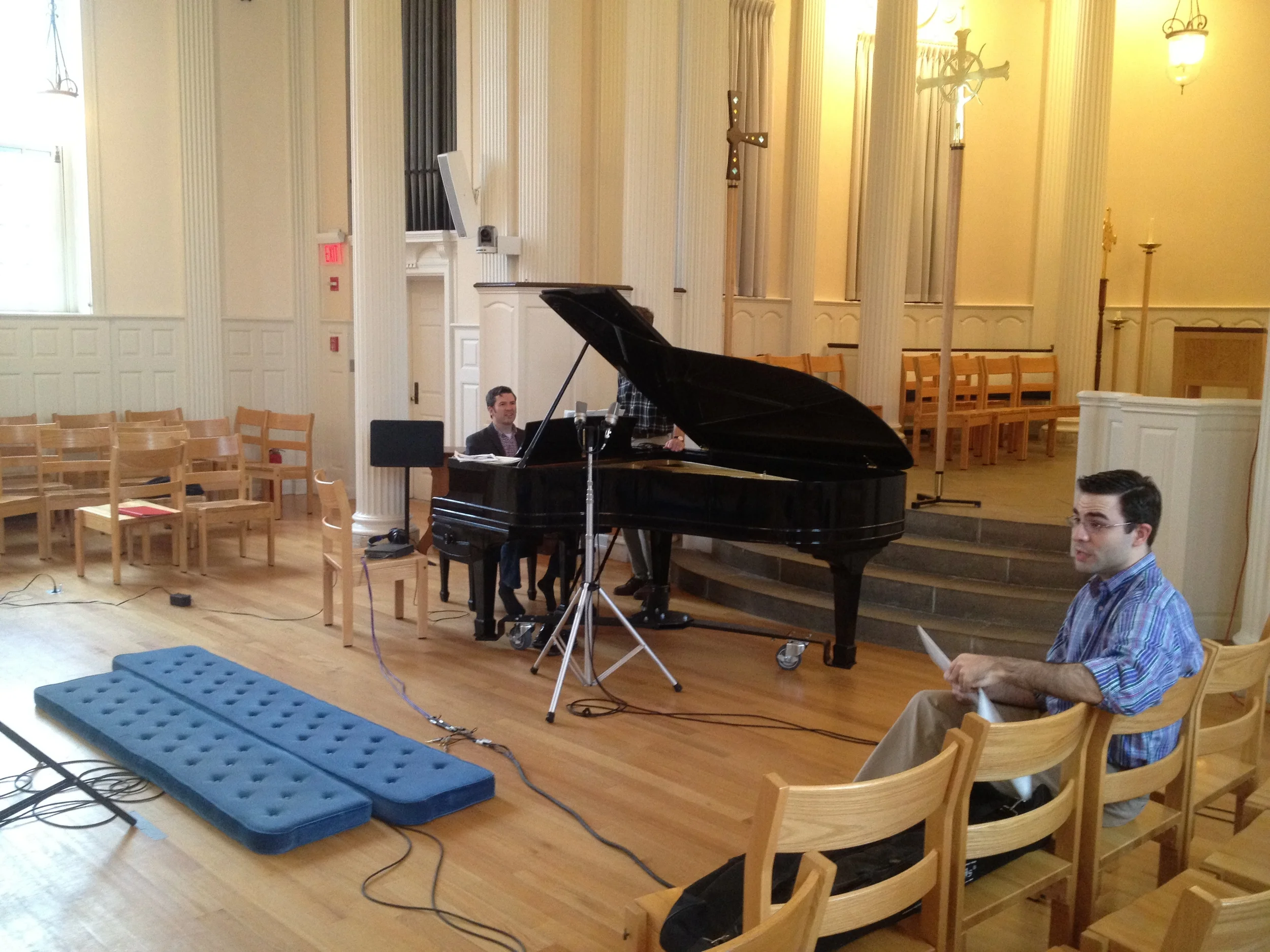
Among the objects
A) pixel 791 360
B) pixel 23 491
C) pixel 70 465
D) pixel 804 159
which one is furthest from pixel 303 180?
pixel 791 360

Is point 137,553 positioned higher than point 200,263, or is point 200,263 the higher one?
point 200,263

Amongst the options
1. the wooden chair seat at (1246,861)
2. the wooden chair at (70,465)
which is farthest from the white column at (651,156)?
the wooden chair seat at (1246,861)

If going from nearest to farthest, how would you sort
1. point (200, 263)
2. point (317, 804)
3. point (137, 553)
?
point (317, 804)
point (137, 553)
point (200, 263)

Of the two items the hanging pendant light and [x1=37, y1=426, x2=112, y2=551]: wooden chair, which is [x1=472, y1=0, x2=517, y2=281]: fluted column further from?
the hanging pendant light

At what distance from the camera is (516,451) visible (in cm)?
664

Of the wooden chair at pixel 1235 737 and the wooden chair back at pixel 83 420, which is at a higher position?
the wooden chair back at pixel 83 420

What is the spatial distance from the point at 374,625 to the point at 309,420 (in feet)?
12.9

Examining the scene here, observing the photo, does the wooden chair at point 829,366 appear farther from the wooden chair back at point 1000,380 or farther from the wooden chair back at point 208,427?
the wooden chair back at point 208,427

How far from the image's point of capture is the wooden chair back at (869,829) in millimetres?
1884

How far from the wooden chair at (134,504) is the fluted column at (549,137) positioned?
2.90 m

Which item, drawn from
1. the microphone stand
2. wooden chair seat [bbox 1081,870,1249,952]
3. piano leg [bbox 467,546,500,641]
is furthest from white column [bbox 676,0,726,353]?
wooden chair seat [bbox 1081,870,1249,952]

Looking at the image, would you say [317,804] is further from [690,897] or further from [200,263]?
[200,263]

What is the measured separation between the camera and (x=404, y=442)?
23.7 ft

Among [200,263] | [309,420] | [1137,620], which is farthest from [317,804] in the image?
[200,263]
